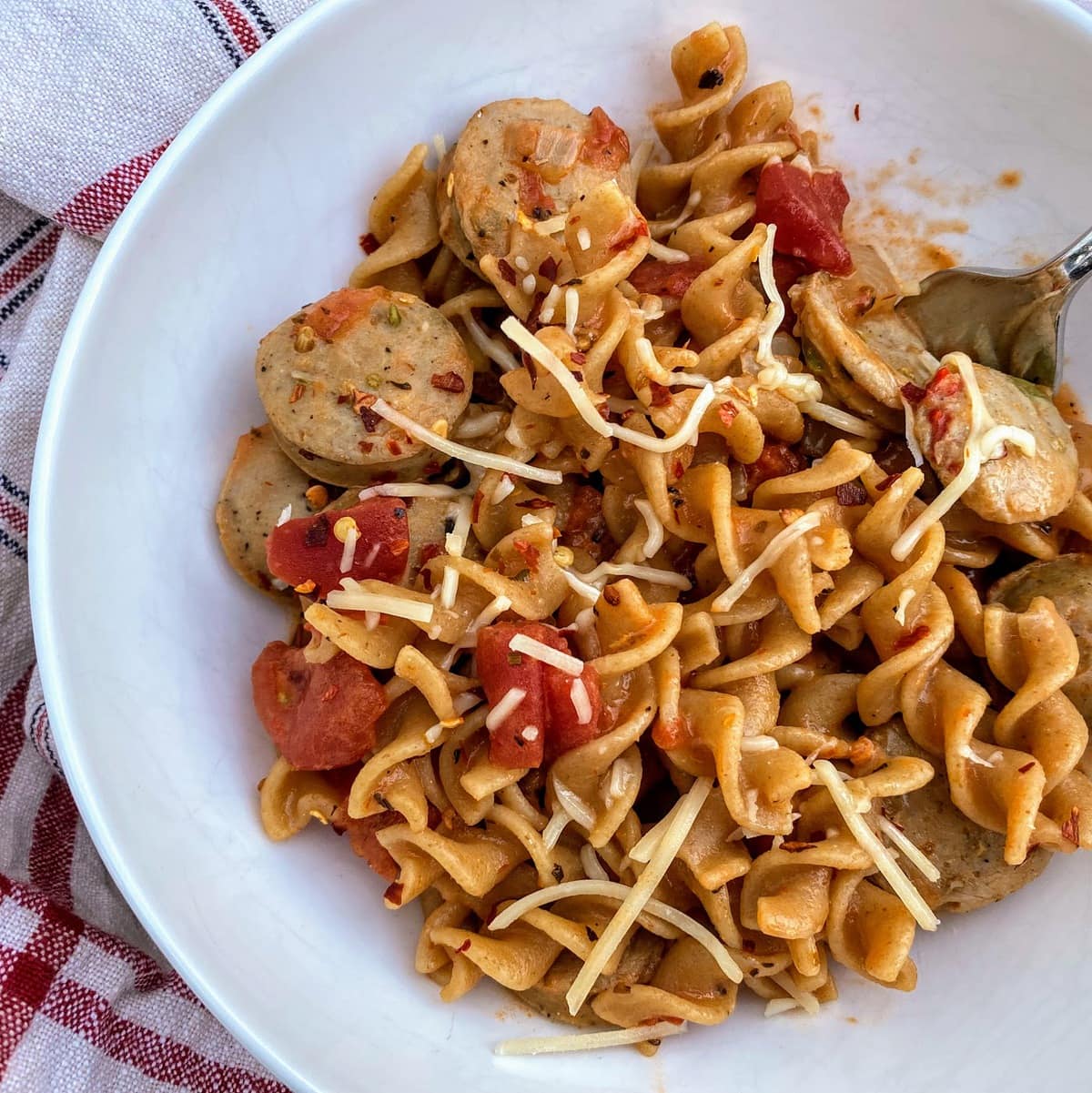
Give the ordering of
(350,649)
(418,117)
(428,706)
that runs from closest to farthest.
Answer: (350,649) < (428,706) < (418,117)

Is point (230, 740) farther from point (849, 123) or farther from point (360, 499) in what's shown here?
point (849, 123)

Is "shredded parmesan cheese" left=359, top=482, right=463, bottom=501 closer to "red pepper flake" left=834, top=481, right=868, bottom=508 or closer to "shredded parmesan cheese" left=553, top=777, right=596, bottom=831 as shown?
"shredded parmesan cheese" left=553, top=777, right=596, bottom=831

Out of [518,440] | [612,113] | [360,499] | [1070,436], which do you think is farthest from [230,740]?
[1070,436]

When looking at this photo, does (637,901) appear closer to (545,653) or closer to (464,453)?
(545,653)

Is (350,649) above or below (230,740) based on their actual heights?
above

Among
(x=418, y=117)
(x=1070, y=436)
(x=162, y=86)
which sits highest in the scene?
(x=162, y=86)


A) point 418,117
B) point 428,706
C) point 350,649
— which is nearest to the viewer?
point 350,649
